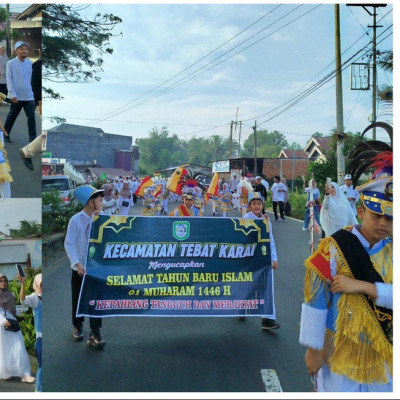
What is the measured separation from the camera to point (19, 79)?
12.2ft

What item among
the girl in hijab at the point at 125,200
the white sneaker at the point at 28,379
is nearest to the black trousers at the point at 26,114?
the girl in hijab at the point at 125,200

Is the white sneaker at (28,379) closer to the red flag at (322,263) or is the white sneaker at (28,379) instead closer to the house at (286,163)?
the house at (286,163)

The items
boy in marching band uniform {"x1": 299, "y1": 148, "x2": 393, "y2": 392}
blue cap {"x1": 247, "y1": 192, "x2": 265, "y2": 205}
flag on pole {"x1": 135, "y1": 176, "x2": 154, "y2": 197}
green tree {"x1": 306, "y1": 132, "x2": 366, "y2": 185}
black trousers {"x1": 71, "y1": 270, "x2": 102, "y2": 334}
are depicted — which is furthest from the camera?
blue cap {"x1": 247, "y1": 192, "x2": 265, "y2": 205}

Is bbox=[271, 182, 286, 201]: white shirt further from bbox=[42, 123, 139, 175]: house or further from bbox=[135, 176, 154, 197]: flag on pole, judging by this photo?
bbox=[42, 123, 139, 175]: house

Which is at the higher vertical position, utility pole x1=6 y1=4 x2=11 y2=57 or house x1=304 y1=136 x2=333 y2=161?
utility pole x1=6 y1=4 x2=11 y2=57

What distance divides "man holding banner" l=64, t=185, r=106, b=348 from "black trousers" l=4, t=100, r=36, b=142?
0.61 metres

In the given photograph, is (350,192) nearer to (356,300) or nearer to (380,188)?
(380,188)

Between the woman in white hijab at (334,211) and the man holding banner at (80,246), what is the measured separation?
1.97 metres

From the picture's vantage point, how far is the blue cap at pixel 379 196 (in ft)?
8.07

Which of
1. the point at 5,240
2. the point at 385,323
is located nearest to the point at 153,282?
the point at 5,240

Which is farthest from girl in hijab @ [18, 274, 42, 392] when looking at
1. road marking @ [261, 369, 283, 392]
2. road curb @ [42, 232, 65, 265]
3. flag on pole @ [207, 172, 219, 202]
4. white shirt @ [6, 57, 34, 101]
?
road marking @ [261, 369, 283, 392]

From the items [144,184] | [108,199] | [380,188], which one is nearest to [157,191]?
[144,184]

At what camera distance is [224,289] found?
3.87 metres

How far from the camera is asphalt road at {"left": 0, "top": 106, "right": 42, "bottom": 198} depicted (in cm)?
365
